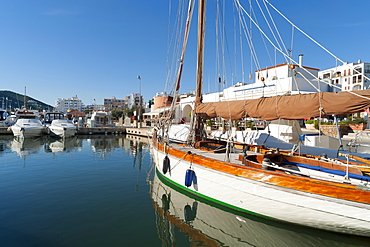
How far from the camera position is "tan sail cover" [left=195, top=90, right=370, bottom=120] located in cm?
531

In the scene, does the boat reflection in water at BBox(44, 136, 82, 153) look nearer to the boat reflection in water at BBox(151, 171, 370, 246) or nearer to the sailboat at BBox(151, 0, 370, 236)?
the sailboat at BBox(151, 0, 370, 236)

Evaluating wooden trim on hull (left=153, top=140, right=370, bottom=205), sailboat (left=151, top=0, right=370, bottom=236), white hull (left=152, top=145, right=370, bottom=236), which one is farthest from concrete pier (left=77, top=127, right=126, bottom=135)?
wooden trim on hull (left=153, top=140, right=370, bottom=205)

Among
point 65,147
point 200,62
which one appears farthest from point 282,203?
point 65,147

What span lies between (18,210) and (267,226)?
716 centimetres

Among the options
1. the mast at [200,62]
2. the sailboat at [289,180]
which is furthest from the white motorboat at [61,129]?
the sailboat at [289,180]

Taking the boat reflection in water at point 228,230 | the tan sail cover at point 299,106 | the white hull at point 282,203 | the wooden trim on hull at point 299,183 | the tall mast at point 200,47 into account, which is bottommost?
the boat reflection in water at point 228,230

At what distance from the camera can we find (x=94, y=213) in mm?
6359

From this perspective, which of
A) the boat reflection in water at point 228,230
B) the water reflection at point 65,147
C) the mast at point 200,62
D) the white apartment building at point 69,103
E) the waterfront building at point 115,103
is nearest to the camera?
the boat reflection in water at point 228,230

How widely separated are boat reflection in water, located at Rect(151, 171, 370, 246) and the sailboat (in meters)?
0.25

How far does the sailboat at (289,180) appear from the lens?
455 cm

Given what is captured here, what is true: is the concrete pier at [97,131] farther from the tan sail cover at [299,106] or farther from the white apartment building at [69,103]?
the white apartment building at [69,103]

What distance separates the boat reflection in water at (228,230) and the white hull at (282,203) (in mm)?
256

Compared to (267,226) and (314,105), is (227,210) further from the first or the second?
(314,105)

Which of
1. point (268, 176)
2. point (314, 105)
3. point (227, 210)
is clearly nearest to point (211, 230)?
point (227, 210)
